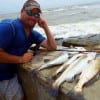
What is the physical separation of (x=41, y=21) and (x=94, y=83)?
1.75m

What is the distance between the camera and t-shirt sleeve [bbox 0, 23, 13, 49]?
4.44 meters

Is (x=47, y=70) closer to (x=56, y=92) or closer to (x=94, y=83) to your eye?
(x=56, y=92)

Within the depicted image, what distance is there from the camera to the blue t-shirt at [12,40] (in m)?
4.47

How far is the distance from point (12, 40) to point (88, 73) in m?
1.26

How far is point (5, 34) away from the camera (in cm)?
445

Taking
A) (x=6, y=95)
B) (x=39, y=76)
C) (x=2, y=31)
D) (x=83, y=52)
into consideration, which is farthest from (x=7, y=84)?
(x=83, y=52)

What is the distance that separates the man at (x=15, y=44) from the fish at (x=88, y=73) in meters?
1.10

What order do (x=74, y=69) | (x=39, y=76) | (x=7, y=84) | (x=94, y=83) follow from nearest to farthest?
(x=94, y=83)
(x=74, y=69)
(x=39, y=76)
(x=7, y=84)

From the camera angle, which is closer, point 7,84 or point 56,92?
point 56,92

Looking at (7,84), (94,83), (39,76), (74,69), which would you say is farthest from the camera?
(7,84)

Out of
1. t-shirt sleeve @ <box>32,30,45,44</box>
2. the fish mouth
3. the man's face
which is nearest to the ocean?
t-shirt sleeve @ <box>32,30,45,44</box>

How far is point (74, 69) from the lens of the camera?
14.0 feet

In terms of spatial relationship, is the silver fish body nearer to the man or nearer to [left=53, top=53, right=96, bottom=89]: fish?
[left=53, top=53, right=96, bottom=89]: fish

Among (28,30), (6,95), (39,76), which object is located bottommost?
(6,95)
